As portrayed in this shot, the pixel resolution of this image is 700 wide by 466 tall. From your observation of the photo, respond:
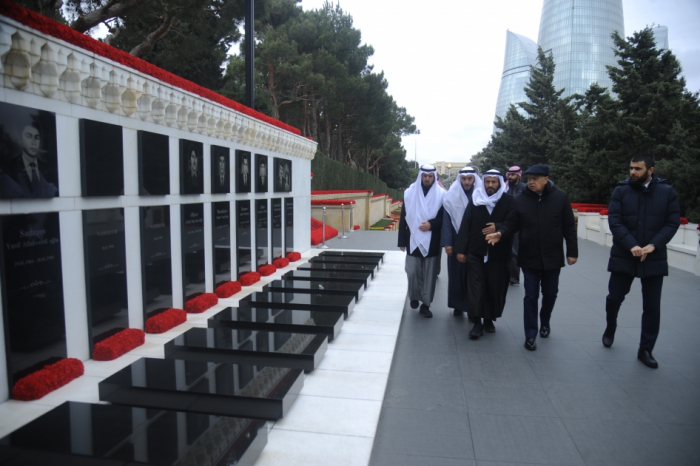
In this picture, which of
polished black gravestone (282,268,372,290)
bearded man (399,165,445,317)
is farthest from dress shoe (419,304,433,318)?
polished black gravestone (282,268,372,290)

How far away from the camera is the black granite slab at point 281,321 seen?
4883 mm

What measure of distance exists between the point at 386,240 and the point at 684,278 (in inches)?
310

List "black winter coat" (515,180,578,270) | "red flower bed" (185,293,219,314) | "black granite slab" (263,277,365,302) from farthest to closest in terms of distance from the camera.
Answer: "black granite slab" (263,277,365,302), "red flower bed" (185,293,219,314), "black winter coat" (515,180,578,270)

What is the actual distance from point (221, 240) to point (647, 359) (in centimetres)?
524

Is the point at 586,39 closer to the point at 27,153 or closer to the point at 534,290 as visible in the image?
the point at 534,290

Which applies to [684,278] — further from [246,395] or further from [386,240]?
[246,395]

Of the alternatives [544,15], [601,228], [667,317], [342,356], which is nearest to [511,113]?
[601,228]

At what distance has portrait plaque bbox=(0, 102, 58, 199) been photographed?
326 cm

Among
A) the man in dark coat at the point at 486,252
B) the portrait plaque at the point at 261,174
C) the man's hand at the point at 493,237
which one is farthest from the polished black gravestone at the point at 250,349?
the portrait plaque at the point at 261,174

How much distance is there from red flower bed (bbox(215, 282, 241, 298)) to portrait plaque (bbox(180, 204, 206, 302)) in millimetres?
308

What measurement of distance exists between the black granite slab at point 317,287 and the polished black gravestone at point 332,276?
109mm

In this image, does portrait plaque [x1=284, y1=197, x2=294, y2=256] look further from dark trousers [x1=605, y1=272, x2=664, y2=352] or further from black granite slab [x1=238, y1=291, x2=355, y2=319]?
dark trousers [x1=605, y1=272, x2=664, y2=352]

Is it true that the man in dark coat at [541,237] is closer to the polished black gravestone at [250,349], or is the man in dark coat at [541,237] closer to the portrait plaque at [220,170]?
the polished black gravestone at [250,349]

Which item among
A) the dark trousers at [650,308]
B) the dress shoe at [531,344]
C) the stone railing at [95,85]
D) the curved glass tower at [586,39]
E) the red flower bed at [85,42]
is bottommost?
the dress shoe at [531,344]
